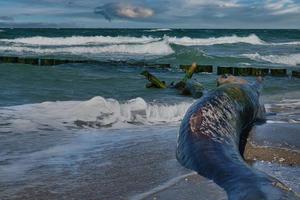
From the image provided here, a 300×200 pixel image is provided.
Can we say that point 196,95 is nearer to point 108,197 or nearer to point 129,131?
point 129,131

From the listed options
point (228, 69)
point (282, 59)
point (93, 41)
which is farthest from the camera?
point (93, 41)

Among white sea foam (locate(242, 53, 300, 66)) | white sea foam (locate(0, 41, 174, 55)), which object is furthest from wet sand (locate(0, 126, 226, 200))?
white sea foam (locate(0, 41, 174, 55))

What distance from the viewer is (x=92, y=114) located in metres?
9.30

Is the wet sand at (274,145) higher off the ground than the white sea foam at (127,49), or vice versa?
the white sea foam at (127,49)

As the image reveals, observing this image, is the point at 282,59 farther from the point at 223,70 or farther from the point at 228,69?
the point at 223,70

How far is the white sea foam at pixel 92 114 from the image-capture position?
8484mm

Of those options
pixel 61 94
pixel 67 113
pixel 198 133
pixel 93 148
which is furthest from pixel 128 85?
pixel 198 133

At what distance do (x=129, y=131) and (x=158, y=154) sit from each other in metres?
2.01

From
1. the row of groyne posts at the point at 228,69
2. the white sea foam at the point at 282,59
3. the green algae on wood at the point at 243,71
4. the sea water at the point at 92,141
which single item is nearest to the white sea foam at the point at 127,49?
the white sea foam at the point at 282,59

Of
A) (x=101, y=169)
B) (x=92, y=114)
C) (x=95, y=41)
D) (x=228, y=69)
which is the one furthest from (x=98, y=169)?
(x=95, y=41)

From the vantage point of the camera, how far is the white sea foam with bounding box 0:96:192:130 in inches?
334

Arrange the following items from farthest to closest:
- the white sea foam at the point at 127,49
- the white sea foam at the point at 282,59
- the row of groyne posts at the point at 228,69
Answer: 1. the white sea foam at the point at 127,49
2. the white sea foam at the point at 282,59
3. the row of groyne posts at the point at 228,69

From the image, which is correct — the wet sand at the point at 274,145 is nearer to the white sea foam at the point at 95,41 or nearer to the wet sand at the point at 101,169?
the wet sand at the point at 101,169

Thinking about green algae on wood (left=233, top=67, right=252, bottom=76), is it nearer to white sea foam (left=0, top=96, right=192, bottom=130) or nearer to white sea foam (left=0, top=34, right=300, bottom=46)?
white sea foam (left=0, top=96, right=192, bottom=130)
